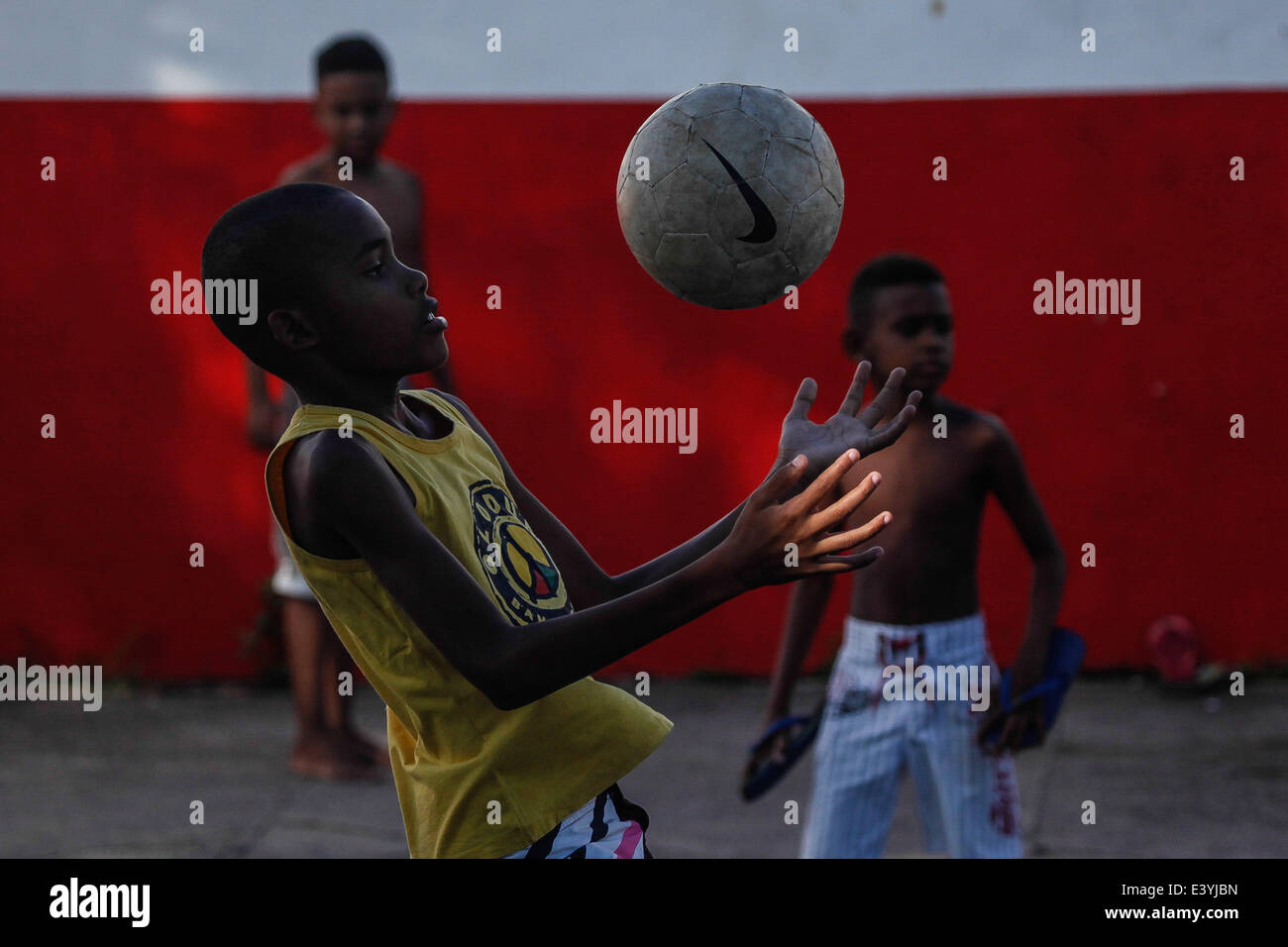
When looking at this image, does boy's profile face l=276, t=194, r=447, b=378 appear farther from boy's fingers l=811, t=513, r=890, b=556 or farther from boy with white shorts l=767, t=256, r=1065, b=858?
boy with white shorts l=767, t=256, r=1065, b=858

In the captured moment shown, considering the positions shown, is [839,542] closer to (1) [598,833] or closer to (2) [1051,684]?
(1) [598,833]

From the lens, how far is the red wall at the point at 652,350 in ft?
21.5

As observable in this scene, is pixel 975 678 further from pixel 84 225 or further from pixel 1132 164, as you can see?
pixel 84 225

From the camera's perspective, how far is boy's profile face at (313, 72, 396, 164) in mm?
5531

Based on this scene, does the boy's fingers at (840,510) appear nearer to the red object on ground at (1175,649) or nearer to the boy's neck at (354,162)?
the boy's neck at (354,162)

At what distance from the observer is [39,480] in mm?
6715

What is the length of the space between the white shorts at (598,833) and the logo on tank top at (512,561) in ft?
1.04

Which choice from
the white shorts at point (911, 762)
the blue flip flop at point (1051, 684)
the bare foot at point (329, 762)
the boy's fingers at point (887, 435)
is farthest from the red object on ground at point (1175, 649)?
the boy's fingers at point (887, 435)

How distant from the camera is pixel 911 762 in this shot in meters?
3.74

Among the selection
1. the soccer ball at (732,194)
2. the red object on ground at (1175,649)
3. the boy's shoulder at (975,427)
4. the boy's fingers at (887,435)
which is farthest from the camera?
the red object on ground at (1175,649)

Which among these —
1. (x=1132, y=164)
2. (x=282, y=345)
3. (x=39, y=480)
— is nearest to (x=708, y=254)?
(x=282, y=345)

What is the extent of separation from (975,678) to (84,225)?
15.4ft

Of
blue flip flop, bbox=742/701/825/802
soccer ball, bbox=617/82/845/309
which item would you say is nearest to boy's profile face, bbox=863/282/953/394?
blue flip flop, bbox=742/701/825/802

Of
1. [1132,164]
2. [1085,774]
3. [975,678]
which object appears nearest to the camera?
[975,678]
